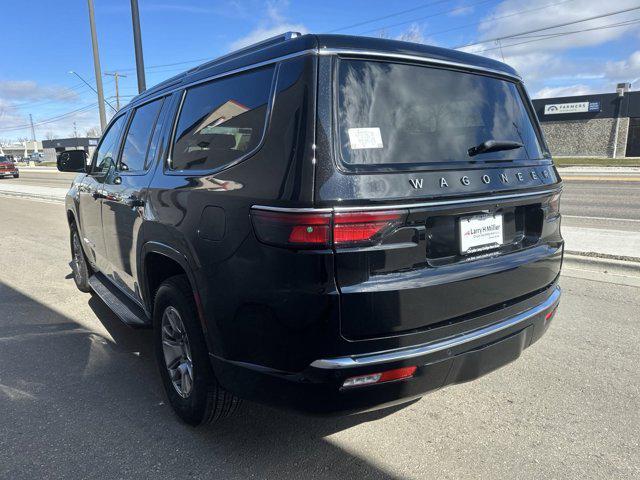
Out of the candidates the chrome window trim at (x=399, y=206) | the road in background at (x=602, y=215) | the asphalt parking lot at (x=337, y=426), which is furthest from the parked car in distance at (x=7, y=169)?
the chrome window trim at (x=399, y=206)

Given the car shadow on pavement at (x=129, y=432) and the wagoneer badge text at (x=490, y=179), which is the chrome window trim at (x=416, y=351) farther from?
the wagoneer badge text at (x=490, y=179)

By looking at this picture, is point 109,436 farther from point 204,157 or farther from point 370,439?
point 204,157

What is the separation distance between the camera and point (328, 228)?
1966mm

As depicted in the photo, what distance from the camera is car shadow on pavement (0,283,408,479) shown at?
255 cm

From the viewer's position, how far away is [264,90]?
91.6 inches

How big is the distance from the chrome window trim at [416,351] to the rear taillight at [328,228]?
47 centimetres

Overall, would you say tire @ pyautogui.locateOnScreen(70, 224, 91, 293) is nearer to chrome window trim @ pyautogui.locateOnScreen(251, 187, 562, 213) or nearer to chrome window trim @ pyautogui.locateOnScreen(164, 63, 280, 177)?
chrome window trim @ pyautogui.locateOnScreen(164, 63, 280, 177)

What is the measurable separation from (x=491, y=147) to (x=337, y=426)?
1794mm

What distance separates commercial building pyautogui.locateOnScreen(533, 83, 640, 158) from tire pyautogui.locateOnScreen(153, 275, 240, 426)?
1644 inches

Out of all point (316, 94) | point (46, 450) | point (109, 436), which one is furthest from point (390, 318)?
point (46, 450)

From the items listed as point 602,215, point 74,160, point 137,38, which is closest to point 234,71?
point 74,160

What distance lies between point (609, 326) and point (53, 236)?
9.30m

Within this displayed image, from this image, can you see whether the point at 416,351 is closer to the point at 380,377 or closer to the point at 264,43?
the point at 380,377

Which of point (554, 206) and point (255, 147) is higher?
point (255, 147)
